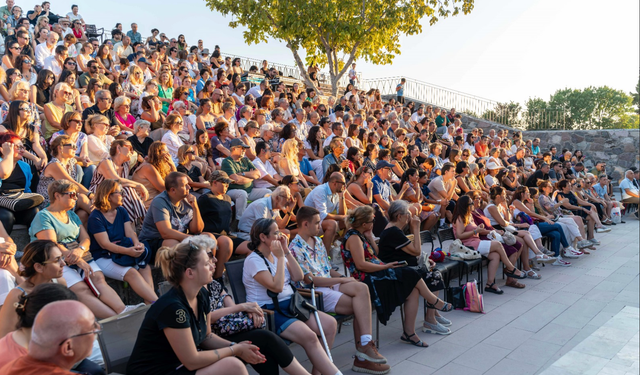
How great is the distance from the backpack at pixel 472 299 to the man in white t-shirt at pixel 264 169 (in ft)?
9.99

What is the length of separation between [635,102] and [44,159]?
224ft

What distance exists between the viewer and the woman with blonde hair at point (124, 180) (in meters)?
5.30

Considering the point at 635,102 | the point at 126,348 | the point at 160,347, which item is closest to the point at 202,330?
the point at 160,347

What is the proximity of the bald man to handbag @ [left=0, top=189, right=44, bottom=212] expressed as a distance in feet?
10.6

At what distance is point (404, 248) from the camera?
213 inches

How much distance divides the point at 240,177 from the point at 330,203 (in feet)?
4.13

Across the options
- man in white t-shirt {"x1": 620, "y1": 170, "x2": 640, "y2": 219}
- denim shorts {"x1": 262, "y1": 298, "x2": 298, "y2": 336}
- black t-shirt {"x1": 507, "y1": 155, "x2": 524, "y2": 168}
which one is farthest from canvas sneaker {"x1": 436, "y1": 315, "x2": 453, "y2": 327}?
man in white t-shirt {"x1": 620, "y1": 170, "x2": 640, "y2": 219}

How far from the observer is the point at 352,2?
1816 centimetres

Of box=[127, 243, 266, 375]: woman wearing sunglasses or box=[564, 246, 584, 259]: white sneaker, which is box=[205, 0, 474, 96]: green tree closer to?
box=[564, 246, 584, 259]: white sneaker

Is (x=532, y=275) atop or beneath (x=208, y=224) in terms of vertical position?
beneath

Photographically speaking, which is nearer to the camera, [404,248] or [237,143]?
[404,248]

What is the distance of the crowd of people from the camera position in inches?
116

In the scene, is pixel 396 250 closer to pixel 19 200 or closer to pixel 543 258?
pixel 543 258

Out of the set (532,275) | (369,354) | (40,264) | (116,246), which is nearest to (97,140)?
(116,246)
